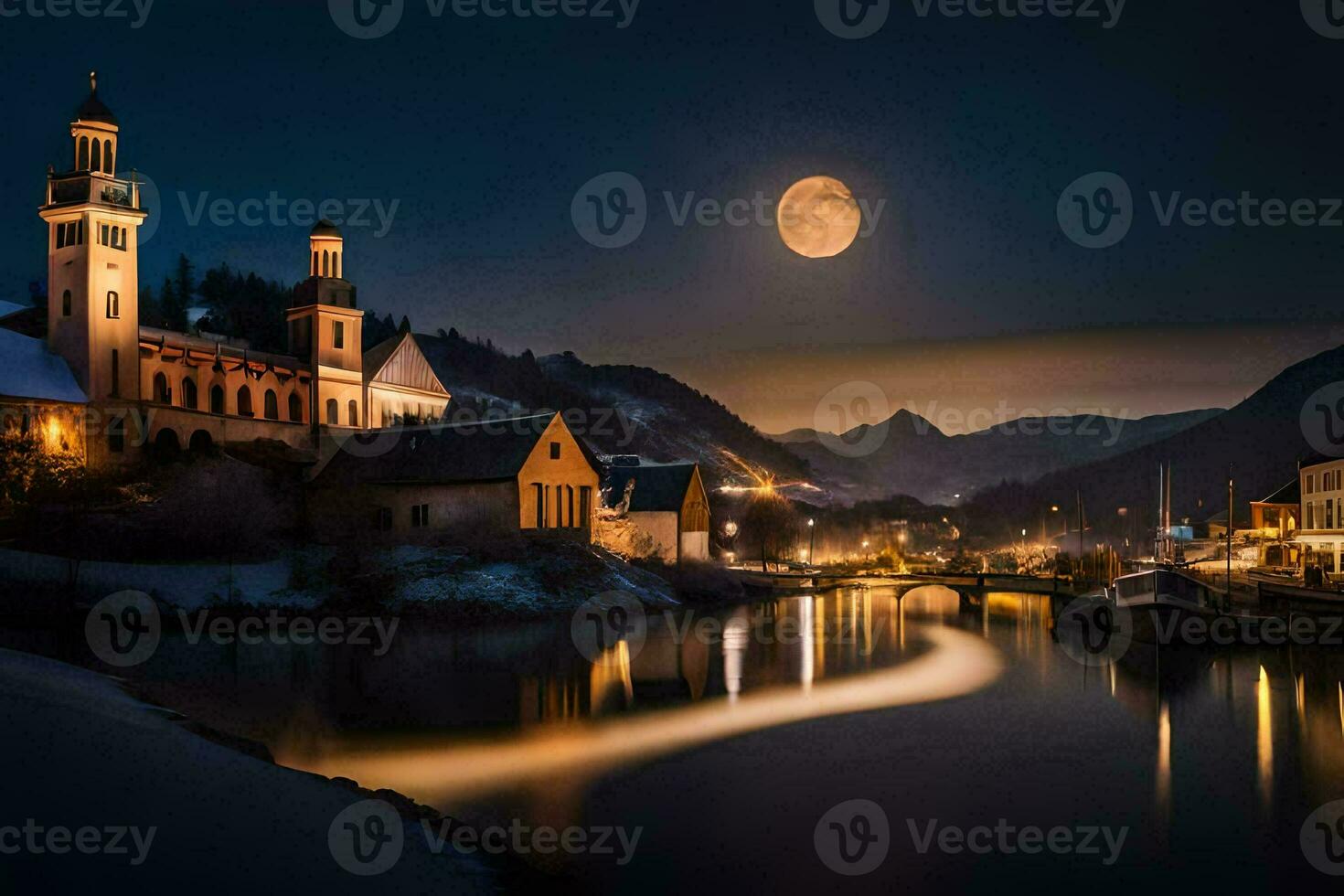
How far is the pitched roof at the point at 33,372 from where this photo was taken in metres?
57.0

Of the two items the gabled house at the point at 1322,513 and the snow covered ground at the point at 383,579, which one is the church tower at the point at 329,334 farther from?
the gabled house at the point at 1322,513

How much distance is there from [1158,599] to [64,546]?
4783cm

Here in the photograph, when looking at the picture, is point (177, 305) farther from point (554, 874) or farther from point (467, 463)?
point (554, 874)

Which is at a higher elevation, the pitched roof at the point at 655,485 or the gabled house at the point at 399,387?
the gabled house at the point at 399,387

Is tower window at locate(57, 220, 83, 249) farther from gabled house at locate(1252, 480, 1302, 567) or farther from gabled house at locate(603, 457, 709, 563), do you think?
gabled house at locate(1252, 480, 1302, 567)

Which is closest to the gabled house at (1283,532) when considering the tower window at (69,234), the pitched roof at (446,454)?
the pitched roof at (446,454)

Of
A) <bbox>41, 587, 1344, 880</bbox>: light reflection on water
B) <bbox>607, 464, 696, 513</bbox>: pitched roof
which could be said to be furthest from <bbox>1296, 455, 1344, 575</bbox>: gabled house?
<bbox>607, 464, 696, 513</bbox>: pitched roof

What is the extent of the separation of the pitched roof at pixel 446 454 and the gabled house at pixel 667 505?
1026 centimetres

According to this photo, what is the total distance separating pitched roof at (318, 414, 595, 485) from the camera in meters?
59.0

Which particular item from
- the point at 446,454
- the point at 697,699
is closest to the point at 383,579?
the point at 446,454

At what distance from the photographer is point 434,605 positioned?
51125mm

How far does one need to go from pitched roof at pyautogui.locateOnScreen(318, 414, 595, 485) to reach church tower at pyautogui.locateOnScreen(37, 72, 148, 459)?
12713 mm

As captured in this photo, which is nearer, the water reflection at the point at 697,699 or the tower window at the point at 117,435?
the water reflection at the point at 697,699

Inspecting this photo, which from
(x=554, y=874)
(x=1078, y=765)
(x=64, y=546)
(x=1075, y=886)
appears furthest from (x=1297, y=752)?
(x=64, y=546)
